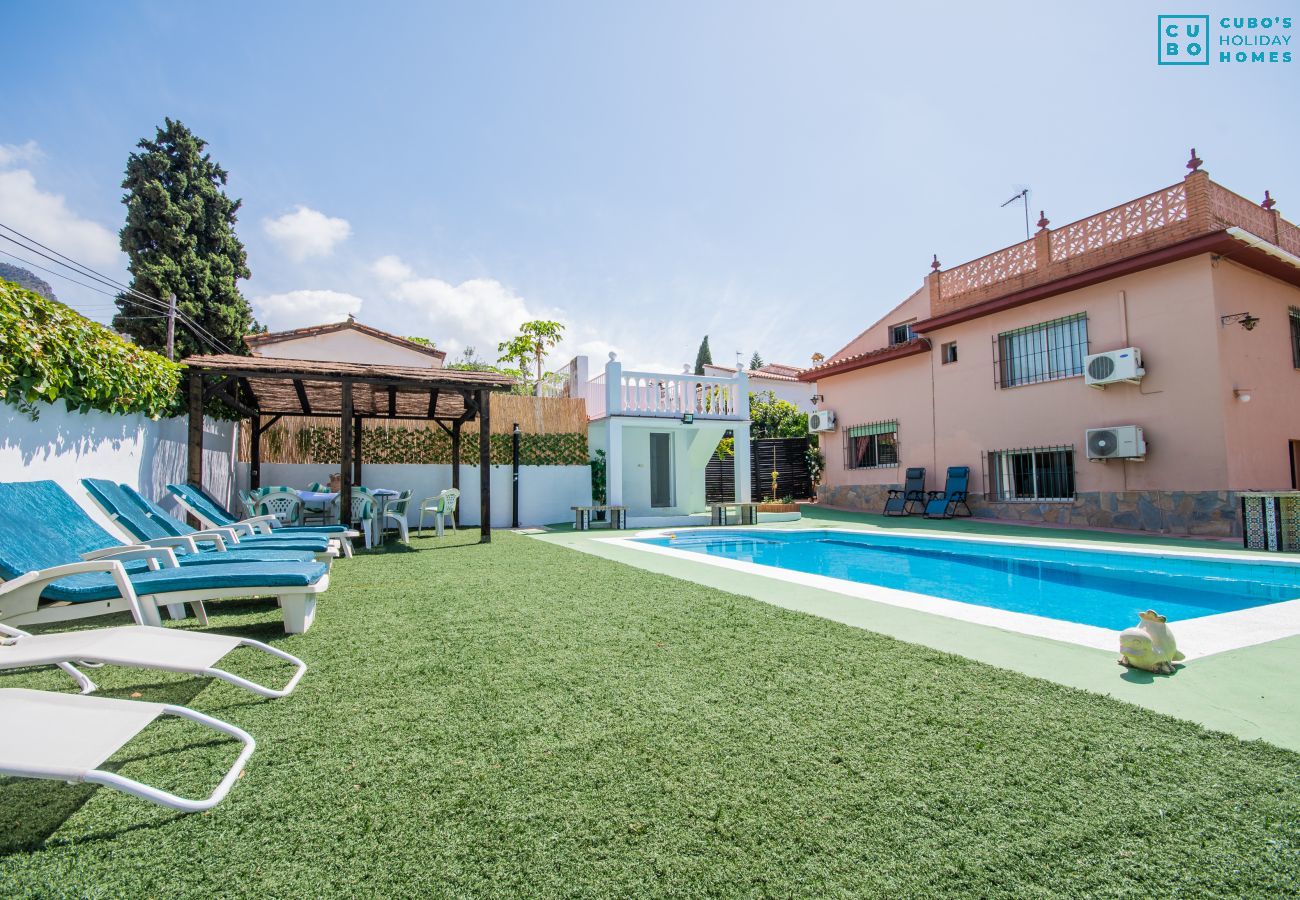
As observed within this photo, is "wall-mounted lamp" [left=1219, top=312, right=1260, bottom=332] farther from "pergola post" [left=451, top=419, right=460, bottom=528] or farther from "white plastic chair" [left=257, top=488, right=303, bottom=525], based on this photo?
"white plastic chair" [left=257, top=488, right=303, bottom=525]

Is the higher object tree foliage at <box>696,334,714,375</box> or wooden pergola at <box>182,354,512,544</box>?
tree foliage at <box>696,334,714,375</box>

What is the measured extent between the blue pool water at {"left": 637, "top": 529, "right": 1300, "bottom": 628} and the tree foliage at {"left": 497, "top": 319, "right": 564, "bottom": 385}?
67.0ft

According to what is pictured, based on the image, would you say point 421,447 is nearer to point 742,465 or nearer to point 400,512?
point 400,512

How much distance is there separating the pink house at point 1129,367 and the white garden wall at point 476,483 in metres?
9.41

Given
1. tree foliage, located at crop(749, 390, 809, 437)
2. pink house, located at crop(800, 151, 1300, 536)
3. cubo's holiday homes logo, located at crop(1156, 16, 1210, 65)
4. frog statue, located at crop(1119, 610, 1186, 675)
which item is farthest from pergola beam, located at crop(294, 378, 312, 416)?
cubo's holiday homes logo, located at crop(1156, 16, 1210, 65)

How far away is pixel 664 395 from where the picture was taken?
14.6 metres

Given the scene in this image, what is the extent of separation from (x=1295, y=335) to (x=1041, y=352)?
449 centimetres

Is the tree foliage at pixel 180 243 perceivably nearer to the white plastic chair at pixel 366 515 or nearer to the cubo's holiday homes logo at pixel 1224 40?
the white plastic chair at pixel 366 515

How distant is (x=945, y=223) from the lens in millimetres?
15203

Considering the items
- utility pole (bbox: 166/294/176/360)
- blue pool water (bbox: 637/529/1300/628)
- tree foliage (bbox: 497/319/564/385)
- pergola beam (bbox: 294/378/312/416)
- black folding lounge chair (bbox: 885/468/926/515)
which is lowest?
blue pool water (bbox: 637/529/1300/628)

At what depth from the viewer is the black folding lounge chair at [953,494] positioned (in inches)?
571

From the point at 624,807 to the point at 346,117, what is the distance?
13.4 metres

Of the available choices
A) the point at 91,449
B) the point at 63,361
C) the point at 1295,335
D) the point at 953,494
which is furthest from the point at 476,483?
the point at 1295,335

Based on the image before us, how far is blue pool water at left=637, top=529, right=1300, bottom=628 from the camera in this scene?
580 cm
